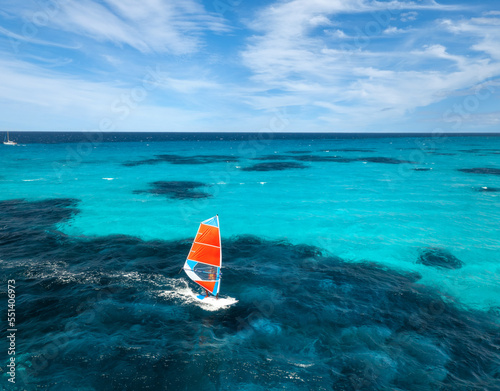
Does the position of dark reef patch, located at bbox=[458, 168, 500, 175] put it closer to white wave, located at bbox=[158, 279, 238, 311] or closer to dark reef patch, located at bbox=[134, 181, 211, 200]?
dark reef patch, located at bbox=[134, 181, 211, 200]

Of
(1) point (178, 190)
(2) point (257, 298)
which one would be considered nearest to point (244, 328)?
(2) point (257, 298)

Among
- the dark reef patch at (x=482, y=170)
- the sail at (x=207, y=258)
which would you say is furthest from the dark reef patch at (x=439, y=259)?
the dark reef patch at (x=482, y=170)

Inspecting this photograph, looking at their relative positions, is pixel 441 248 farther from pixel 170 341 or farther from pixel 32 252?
pixel 32 252

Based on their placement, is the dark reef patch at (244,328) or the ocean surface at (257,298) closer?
the dark reef patch at (244,328)

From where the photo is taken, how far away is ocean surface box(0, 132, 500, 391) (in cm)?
1745

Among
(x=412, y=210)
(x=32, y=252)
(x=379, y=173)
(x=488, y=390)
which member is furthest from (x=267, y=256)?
(x=379, y=173)

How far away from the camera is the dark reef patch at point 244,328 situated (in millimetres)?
17078

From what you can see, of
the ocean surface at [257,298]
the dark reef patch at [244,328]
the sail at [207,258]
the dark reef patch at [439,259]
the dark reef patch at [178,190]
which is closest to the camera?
the dark reef patch at [244,328]

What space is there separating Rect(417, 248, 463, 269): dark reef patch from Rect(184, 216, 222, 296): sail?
73.3ft

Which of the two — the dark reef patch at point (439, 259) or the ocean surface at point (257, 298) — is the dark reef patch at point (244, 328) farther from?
the dark reef patch at point (439, 259)

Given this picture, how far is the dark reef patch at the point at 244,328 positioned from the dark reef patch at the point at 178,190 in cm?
2899

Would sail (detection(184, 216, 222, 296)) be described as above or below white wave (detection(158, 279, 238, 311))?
above

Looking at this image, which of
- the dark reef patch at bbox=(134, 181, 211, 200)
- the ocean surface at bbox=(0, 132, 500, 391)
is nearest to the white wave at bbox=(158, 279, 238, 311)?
the ocean surface at bbox=(0, 132, 500, 391)

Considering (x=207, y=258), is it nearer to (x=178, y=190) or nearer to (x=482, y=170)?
(x=178, y=190)
